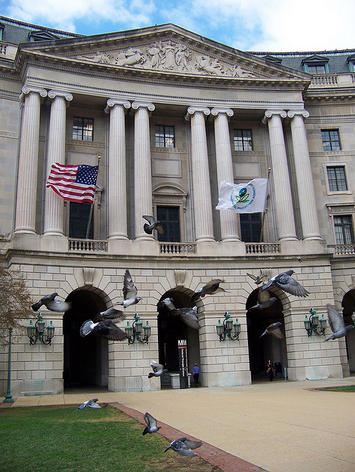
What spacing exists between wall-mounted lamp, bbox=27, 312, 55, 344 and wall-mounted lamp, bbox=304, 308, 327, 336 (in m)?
17.3

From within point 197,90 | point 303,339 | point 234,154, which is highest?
point 197,90

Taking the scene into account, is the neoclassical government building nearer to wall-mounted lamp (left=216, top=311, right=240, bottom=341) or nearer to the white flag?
wall-mounted lamp (left=216, top=311, right=240, bottom=341)

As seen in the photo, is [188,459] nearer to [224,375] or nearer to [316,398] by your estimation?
[316,398]

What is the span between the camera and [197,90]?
40188mm

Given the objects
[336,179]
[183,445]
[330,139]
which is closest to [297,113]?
[330,139]

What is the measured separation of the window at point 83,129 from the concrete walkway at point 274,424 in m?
21.0

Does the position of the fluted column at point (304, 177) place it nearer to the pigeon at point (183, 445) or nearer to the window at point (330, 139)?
the window at point (330, 139)

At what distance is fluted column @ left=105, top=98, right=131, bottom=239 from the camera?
117 feet

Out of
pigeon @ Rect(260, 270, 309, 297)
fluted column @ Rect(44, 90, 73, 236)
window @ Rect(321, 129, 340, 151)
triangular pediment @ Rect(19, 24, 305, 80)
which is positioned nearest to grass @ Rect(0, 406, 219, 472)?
pigeon @ Rect(260, 270, 309, 297)

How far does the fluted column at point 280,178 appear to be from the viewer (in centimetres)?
3822

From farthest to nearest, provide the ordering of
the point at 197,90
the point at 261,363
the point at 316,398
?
the point at 261,363 < the point at 197,90 < the point at 316,398

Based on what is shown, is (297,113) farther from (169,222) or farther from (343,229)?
(169,222)

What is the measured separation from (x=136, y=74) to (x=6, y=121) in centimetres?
1037

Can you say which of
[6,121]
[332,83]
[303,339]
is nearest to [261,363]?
[303,339]
